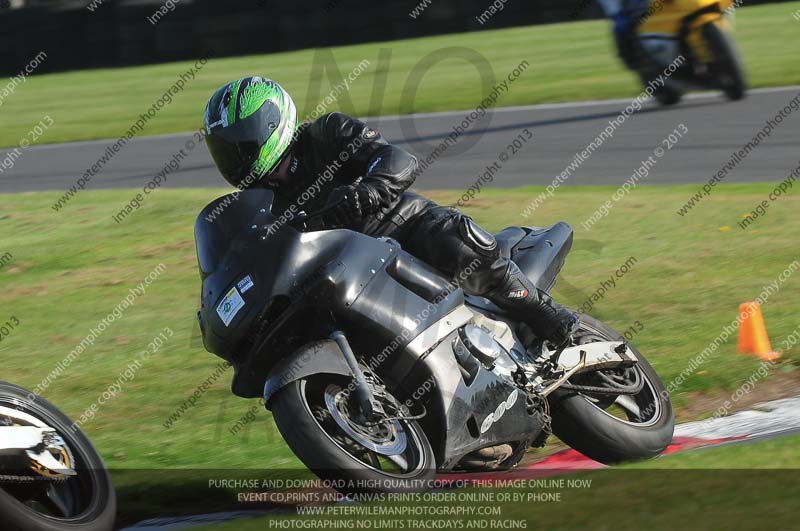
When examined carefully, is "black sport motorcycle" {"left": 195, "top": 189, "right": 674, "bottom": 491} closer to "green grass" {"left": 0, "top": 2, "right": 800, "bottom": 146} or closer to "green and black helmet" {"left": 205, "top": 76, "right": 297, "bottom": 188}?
"green and black helmet" {"left": 205, "top": 76, "right": 297, "bottom": 188}

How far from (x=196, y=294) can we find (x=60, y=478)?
15.8 feet

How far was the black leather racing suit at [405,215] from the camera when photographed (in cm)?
511

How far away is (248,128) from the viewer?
4875mm

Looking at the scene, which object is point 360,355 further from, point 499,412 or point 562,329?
point 562,329

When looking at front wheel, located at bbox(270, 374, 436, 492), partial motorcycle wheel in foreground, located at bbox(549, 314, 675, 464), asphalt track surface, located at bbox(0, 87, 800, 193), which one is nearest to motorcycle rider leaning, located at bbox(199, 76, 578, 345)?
partial motorcycle wheel in foreground, located at bbox(549, 314, 675, 464)

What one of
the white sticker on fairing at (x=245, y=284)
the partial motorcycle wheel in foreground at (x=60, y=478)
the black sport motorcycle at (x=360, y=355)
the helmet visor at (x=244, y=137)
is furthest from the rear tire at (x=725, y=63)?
the partial motorcycle wheel in foreground at (x=60, y=478)

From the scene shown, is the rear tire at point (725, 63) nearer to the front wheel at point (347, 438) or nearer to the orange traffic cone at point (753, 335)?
the orange traffic cone at point (753, 335)

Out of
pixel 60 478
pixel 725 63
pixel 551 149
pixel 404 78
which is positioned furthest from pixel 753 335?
pixel 404 78

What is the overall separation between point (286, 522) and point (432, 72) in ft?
55.6

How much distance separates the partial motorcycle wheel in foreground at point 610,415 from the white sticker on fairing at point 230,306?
1.56 m

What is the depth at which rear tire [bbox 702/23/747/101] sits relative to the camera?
46.3 feet

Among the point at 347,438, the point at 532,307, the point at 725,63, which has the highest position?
the point at 347,438

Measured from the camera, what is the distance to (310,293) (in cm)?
460

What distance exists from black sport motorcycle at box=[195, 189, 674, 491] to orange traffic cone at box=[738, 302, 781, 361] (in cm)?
174
